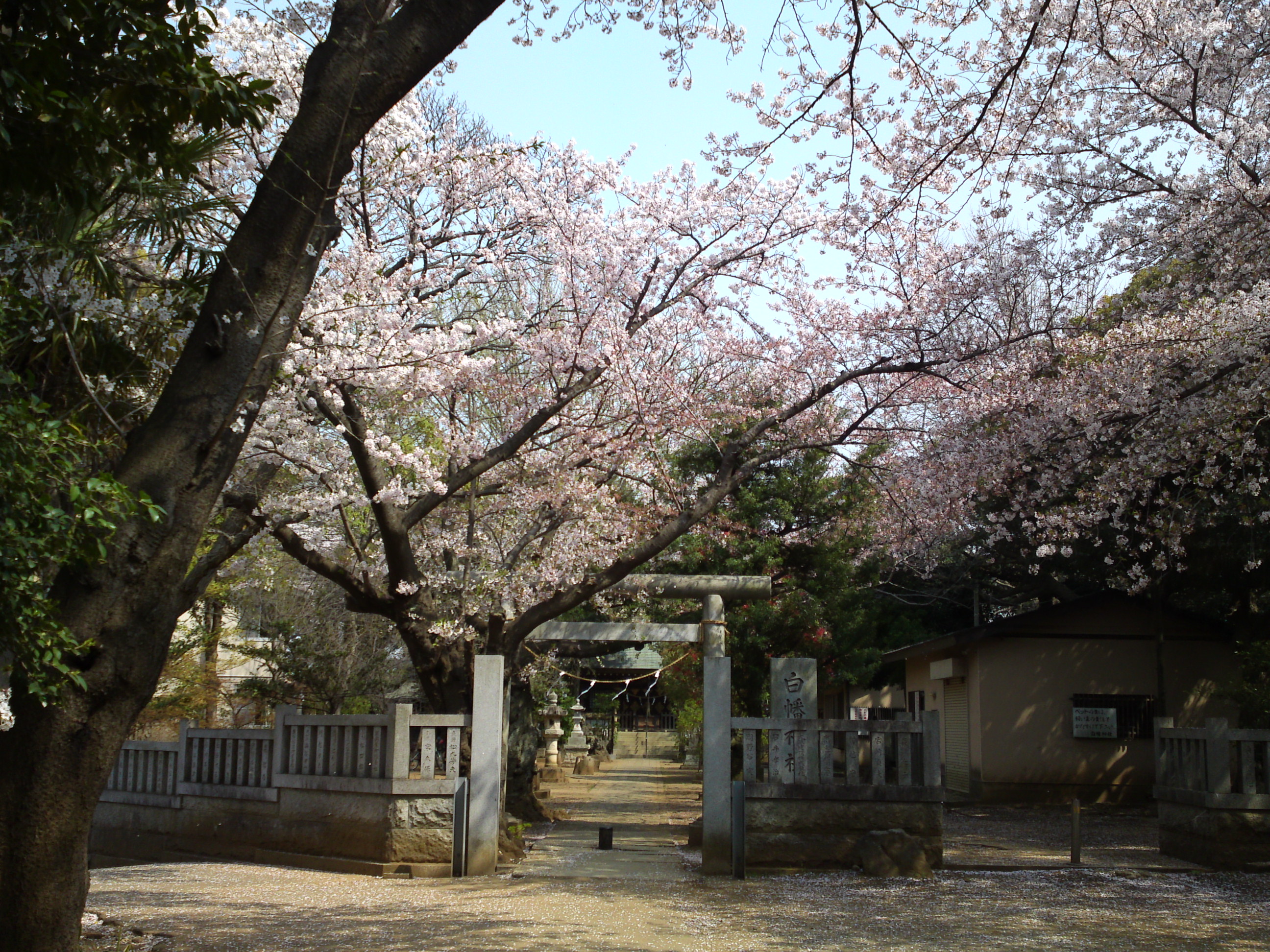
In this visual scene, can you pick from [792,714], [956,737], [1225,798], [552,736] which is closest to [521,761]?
[792,714]

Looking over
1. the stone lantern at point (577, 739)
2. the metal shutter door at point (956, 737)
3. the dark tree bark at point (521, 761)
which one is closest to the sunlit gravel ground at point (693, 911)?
the dark tree bark at point (521, 761)

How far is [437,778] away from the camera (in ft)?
31.2

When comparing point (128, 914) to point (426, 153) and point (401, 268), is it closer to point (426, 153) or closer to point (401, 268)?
point (401, 268)

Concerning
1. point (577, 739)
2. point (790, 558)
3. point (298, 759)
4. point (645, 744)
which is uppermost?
point (790, 558)

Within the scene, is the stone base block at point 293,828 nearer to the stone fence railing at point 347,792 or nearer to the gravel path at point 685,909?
the stone fence railing at point 347,792

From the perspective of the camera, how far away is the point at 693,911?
7676 millimetres

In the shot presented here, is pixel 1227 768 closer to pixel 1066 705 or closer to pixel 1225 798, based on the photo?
pixel 1225 798

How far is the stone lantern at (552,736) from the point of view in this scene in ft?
75.5

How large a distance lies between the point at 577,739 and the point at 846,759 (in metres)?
22.1

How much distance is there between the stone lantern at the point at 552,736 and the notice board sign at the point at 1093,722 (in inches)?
414

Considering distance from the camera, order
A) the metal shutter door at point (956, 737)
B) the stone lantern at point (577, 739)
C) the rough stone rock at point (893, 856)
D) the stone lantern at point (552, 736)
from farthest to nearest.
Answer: the stone lantern at point (577, 739) < the stone lantern at point (552, 736) < the metal shutter door at point (956, 737) < the rough stone rock at point (893, 856)

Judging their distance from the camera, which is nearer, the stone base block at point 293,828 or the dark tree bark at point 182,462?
the dark tree bark at point 182,462

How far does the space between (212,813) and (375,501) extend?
13.8 feet

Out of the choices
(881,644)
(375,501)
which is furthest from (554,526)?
(881,644)
